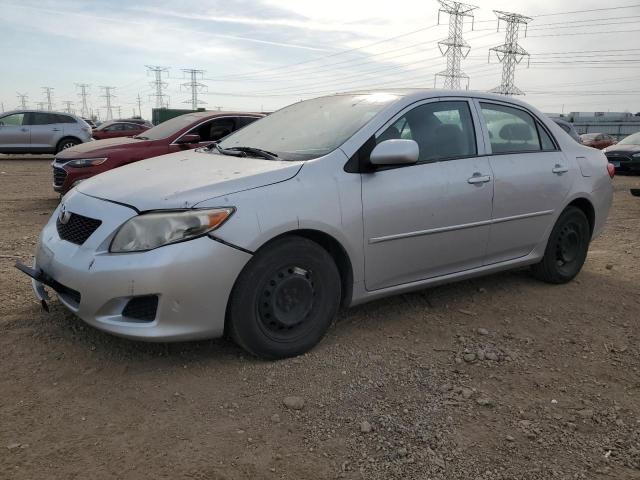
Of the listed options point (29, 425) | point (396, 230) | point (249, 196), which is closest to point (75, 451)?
point (29, 425)

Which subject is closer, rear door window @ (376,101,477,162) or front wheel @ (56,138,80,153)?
rear door window @ (376,101,477,162)

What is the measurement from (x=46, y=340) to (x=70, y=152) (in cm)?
509

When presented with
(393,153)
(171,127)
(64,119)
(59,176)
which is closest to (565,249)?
(393,153)

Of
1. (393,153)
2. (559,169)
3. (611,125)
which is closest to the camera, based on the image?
(393,153)

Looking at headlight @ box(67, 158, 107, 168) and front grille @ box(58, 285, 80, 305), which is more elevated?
headlight @ box(67, 158, 107, 168)

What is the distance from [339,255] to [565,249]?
97.2 inches

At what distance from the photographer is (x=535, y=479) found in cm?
233

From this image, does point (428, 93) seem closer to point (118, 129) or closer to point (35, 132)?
point (35, 132)

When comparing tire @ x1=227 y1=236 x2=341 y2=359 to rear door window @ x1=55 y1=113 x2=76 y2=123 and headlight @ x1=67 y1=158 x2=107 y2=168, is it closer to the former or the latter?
headlight @ x1=67 y1=158 x2=107 y2=168

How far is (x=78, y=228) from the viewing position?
10.4ft

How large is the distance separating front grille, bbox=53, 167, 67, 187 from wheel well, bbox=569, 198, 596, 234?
626cm

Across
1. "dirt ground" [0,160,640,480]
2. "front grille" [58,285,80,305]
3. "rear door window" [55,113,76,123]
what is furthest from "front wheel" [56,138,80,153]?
"front grille" [58,285,80,305]

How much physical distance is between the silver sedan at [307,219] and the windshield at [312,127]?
17 millimetres

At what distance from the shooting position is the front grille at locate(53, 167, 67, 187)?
7633 mm
